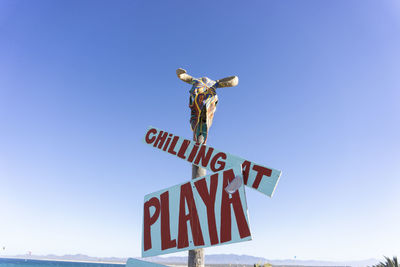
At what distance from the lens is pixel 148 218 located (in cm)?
494

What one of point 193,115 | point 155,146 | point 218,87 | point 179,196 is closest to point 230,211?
point 179,196

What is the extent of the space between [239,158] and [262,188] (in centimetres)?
77

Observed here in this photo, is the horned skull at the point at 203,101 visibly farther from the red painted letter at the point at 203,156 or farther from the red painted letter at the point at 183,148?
the red painted letter at the point at 203,156

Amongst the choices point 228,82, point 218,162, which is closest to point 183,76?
point 228,82

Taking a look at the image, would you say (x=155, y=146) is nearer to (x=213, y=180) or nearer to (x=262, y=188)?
(x=213, y=180)

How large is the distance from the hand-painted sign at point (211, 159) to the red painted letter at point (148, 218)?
45.8 inches

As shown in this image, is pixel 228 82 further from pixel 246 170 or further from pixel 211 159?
pixel 246 170

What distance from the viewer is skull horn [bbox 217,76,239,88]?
7164 mm

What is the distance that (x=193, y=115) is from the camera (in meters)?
6.86

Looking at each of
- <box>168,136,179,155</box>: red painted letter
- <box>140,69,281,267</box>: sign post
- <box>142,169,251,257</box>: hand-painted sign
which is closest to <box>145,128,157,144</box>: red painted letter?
<box>168,136,179,155</box>: red painted letter

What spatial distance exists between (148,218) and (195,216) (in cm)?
105

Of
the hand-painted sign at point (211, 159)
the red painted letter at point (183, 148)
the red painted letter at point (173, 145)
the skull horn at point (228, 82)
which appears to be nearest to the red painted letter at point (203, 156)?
the hand-painted sign at point (211, 159)

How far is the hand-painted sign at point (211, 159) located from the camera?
447 centimetres

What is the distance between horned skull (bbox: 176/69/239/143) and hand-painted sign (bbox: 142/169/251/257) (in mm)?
2241
